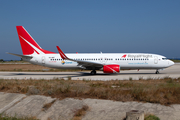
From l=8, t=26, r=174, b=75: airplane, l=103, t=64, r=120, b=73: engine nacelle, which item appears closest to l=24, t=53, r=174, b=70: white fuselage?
l=8, t=26, r=174, b=75: airplane

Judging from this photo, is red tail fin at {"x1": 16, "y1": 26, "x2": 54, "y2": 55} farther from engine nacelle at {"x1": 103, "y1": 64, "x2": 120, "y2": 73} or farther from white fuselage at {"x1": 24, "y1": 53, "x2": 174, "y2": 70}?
engine nacelle at {"x1": 103, "y1": 64, "x2": 120, "y2": 73}

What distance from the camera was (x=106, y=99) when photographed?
12.0 meters

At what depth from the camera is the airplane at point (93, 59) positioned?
90.5 ft

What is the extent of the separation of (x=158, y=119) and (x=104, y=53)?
21.0m

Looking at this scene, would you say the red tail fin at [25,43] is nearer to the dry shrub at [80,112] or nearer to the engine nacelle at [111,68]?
the engine nacelle at [111,68]

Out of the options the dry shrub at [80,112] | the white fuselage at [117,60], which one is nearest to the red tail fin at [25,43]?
the white fuselage at [117,60]

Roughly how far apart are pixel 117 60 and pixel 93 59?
12.7 feet

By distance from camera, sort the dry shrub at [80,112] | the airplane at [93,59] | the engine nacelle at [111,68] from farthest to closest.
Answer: the airplane at [93,59] → the engine nacelle at [111,68] → the dry shrub at [80,112]

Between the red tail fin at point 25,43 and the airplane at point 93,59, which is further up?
the red tail fin at point 25,43

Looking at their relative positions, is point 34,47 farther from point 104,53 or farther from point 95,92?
point 95,92

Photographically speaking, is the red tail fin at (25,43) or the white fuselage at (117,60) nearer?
the white fuselage at (117,60)

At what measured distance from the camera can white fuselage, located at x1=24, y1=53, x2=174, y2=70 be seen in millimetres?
27656

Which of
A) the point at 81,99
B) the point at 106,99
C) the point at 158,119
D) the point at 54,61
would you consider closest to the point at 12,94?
the point at 81,99

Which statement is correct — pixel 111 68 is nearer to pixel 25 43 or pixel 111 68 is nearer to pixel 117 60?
pixel 117 60
